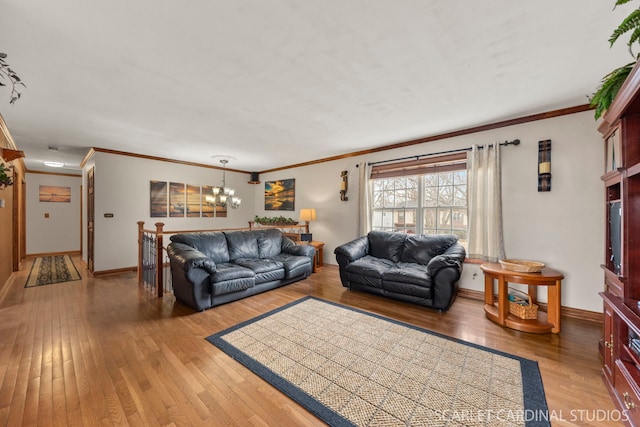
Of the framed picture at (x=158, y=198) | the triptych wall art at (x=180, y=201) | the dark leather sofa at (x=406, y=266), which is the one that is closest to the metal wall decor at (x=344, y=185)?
the dark leather sofa at (x=406, y=266)

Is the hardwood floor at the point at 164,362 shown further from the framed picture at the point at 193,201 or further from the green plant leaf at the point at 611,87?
the framed picture at the point at 193,201

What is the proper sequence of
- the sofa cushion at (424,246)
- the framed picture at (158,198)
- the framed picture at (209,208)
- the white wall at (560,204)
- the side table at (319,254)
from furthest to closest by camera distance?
the framed picture at (209,208), the framed picture at (158,198), the side table at (319,254), the sofa cushion at (424,246), the white wall at (560,204)

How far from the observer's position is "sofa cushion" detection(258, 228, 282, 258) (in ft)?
15.4

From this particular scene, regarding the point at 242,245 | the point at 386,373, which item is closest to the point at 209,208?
the point at 242,245

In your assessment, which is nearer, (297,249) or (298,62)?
(298,62)

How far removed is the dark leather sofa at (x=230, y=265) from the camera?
126 inches

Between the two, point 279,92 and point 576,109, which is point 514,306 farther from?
point 279,92

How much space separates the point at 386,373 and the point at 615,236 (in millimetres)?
2116

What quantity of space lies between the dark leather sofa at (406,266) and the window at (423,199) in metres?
0.42

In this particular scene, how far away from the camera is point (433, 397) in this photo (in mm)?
1735

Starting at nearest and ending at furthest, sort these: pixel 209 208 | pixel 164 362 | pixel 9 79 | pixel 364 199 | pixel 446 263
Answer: pixel 164 362
pixel 9 79
pixel 446 263
pixel 364 199
pixel 209 208

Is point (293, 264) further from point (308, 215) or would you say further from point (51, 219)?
point (51, 219)

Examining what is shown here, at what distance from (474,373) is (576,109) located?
338 cm

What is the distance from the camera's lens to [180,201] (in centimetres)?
626
